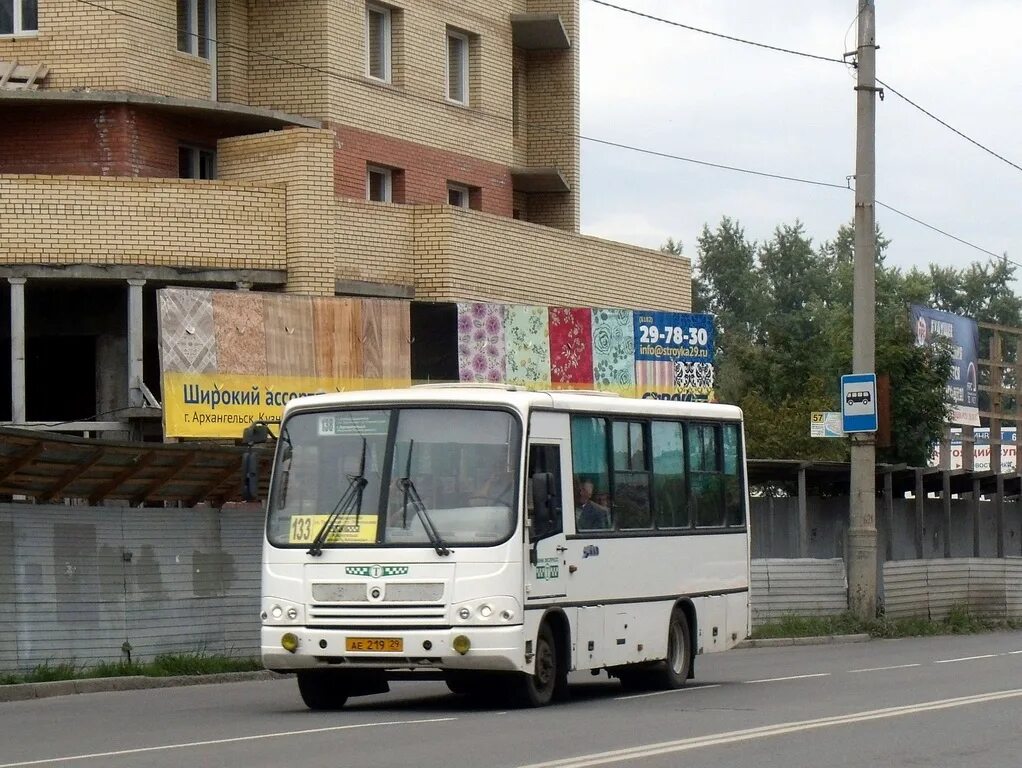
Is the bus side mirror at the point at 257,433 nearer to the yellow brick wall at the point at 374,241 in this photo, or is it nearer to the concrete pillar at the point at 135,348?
the concrete pillar at the point at 135,348

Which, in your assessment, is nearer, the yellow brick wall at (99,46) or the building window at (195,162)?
the yellow brick wall at (99,46)

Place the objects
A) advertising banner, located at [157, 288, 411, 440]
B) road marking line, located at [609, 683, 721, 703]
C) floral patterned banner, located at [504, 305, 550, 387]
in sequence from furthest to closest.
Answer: floral patterned banner, located at [504, 305, 550, 387] < advertising banner, located at [157, 288, 411, 440] < road marking line, located at [609, 683, 721, 703]

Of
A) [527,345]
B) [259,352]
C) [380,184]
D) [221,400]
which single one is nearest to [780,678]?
[221,400]

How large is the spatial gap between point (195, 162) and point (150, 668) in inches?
535

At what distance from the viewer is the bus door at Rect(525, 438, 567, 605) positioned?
1572 centimetres

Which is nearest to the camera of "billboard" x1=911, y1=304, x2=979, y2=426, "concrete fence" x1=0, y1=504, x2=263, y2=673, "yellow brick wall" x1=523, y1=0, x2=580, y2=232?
"concrete fence" x1=0, y1=504, x2=263, y2=673

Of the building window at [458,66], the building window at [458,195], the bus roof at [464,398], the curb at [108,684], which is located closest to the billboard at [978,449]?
the building window at [458,195]

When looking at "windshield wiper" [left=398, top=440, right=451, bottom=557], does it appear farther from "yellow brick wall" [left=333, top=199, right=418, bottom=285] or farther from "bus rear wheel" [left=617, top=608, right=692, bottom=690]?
"yellow brick wall" [left=333, top=199, right=418, bottom=285]

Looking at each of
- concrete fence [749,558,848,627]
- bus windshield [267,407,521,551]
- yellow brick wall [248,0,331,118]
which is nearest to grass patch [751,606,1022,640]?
concrete fence [749,558,848,627]

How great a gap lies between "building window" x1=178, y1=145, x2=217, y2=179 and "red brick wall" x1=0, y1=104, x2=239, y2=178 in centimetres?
107

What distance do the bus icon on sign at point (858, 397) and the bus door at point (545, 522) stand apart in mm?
13374

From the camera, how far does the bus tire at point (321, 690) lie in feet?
53.6

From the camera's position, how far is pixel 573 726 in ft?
46.2

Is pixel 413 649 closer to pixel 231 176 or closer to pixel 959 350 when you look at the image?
pixel 231 176
